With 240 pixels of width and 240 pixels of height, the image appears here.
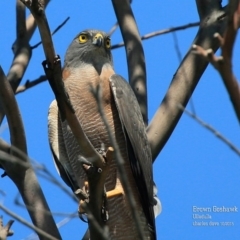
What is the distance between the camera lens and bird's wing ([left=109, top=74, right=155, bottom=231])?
5.18 meters

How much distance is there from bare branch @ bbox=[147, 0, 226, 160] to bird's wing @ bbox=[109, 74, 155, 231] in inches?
4.2

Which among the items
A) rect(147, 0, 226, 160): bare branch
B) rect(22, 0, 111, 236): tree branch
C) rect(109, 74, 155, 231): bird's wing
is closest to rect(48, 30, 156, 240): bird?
rect(109, 74, 155, 231): bird's wing

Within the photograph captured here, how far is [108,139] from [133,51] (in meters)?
1.02

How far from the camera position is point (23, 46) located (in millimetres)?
6266

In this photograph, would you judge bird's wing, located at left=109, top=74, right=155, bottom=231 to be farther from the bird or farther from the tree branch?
the tree branch

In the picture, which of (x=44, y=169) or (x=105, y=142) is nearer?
(x=44, y=169)

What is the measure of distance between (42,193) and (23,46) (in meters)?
1.98

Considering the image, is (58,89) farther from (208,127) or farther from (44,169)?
(208,127)

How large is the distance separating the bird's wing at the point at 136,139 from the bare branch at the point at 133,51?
1.08 feet

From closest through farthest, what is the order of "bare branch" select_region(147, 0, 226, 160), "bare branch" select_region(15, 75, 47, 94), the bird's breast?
"bare branch" select_region(147, 0, 226, 160) → the bird's breast → "bare branch" select_region(15, 75, 47, 94)

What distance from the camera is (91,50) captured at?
605 centimetres

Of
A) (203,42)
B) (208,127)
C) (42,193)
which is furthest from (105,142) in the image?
(208,127)

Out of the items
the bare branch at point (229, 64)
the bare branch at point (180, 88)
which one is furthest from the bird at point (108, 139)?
the bare branch at point (229, 64)

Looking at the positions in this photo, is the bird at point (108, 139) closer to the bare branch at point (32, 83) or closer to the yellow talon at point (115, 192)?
the yellow talon at point (115, 192)
